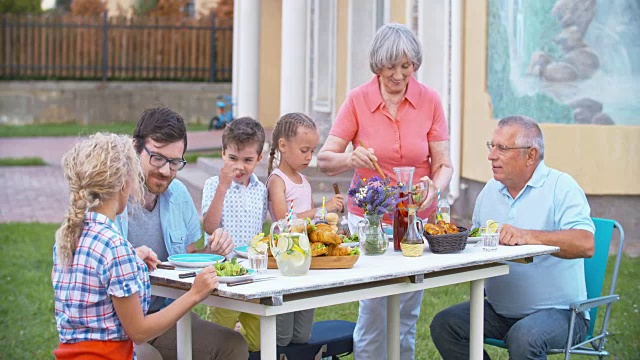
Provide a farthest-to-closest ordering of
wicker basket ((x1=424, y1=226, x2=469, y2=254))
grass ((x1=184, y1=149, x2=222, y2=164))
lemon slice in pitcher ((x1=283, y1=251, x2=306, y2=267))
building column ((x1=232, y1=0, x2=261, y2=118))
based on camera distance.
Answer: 1. grass ((x1=184, y1=149, x2=222, y2=164))
2. building column ((x1=232, y1=0, x2=261, y2=118))
3. wicker basket ((x1=424, y1=226, x2=469, y2=254))
4. lemon slice in pitcher ((x1=283, y1=251, x2=306, y2=267))

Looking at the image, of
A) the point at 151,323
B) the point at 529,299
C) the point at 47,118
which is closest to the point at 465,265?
the point at 529,299

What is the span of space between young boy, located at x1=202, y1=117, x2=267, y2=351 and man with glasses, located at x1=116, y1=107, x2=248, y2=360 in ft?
0.68

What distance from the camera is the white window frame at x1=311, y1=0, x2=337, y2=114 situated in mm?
14133

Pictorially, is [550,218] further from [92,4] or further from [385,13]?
[92,4]

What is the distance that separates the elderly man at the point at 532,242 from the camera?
15.6ft

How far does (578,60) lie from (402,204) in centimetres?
516

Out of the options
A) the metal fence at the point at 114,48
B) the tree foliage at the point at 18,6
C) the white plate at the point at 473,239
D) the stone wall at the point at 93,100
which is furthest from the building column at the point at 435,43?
the tree foliage at the point at 18,6

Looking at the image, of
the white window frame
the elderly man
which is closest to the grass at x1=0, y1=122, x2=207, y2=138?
the white window frame

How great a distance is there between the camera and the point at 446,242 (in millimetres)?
4578

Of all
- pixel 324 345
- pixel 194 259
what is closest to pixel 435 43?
pixel 324 345

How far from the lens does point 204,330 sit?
435cm

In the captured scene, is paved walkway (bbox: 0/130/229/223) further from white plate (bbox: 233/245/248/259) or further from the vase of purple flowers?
the vase of purple flowers

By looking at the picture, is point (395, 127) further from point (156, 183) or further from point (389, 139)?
point (156, 183)

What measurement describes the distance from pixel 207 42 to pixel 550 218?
76.6ft
